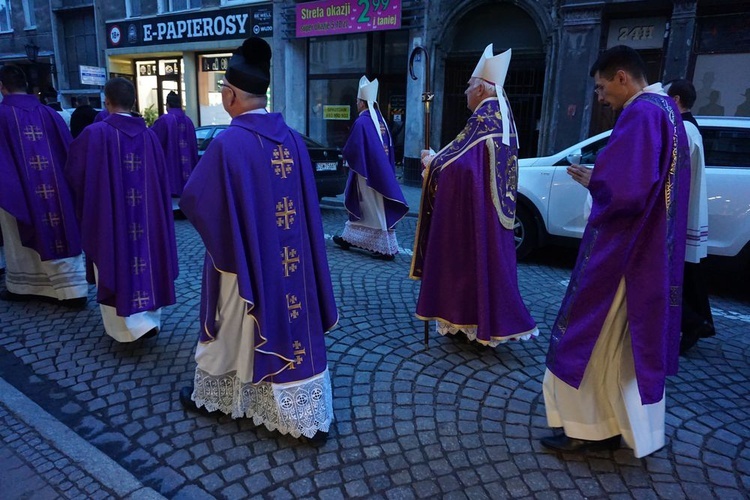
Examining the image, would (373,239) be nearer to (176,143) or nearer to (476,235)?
(476,235)

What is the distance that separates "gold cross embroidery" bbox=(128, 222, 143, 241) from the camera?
12.2 feet

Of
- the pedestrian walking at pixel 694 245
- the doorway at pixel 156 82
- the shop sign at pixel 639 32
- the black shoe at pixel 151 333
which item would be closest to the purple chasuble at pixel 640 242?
the pedestrian walking at pixel 694 245

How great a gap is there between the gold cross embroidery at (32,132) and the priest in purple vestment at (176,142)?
147 inches

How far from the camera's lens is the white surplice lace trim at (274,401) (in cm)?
267

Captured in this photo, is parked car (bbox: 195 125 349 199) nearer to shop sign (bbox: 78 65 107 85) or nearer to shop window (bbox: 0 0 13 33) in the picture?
shop sign (bbox: 78 65 107 85)

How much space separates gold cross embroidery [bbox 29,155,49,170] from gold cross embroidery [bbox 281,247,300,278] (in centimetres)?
310

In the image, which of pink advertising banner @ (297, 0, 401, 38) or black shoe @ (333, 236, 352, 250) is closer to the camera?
black shoe @ (333, 236, 352, 250)

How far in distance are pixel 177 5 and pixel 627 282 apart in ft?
63.5

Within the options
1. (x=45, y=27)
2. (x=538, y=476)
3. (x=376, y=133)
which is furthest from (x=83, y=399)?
(x=45, y=27)

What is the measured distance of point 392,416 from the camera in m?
3.02

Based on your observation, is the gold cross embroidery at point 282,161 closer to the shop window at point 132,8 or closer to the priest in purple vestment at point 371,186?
the priest in purple vestment at point 371,186

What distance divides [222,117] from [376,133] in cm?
1307

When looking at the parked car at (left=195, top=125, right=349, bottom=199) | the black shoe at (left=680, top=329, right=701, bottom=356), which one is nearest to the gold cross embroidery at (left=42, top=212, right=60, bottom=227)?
the parked car at (left=195, top=125, right=349, bottom=199)

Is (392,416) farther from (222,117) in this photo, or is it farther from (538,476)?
(222,117)
